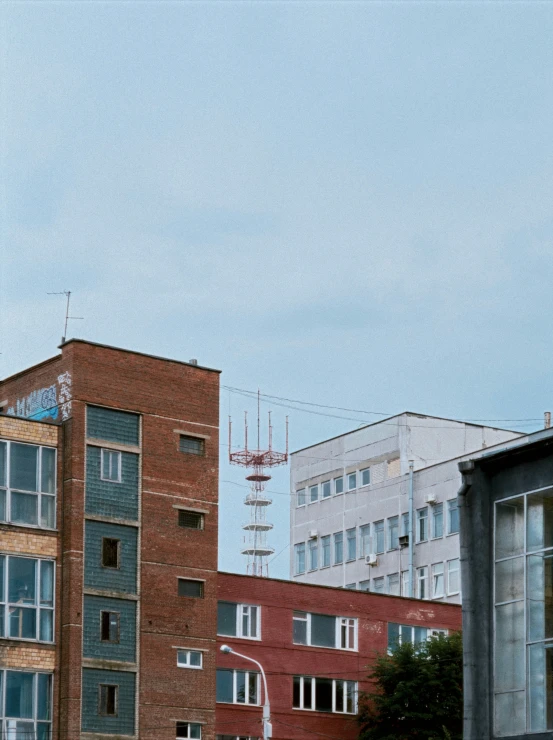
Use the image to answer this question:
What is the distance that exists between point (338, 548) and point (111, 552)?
113 feet

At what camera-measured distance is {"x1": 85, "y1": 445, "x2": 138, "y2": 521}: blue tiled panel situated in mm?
61197

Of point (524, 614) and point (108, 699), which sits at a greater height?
point (524, 614)

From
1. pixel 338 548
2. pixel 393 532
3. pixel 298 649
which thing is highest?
pixel 393 532

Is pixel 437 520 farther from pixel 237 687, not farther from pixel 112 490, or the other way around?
pixel 112 490

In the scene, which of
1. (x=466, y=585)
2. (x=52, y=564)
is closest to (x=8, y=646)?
(x=52, y=564)

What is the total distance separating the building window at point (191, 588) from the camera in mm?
63250

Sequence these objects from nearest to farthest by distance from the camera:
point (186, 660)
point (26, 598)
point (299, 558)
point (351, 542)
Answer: point (26, 598) → point (186, 660) → point (351, 542) → point (299, 558)

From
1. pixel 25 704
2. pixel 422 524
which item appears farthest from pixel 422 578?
pixel 25 704

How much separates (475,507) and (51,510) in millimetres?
21162

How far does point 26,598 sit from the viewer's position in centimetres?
5894

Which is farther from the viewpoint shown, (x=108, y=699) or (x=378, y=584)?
(x=378, y=584)

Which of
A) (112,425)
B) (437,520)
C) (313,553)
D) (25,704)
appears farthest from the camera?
(313,553)

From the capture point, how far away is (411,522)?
292 feet

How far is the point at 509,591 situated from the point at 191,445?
23676 millimetres
